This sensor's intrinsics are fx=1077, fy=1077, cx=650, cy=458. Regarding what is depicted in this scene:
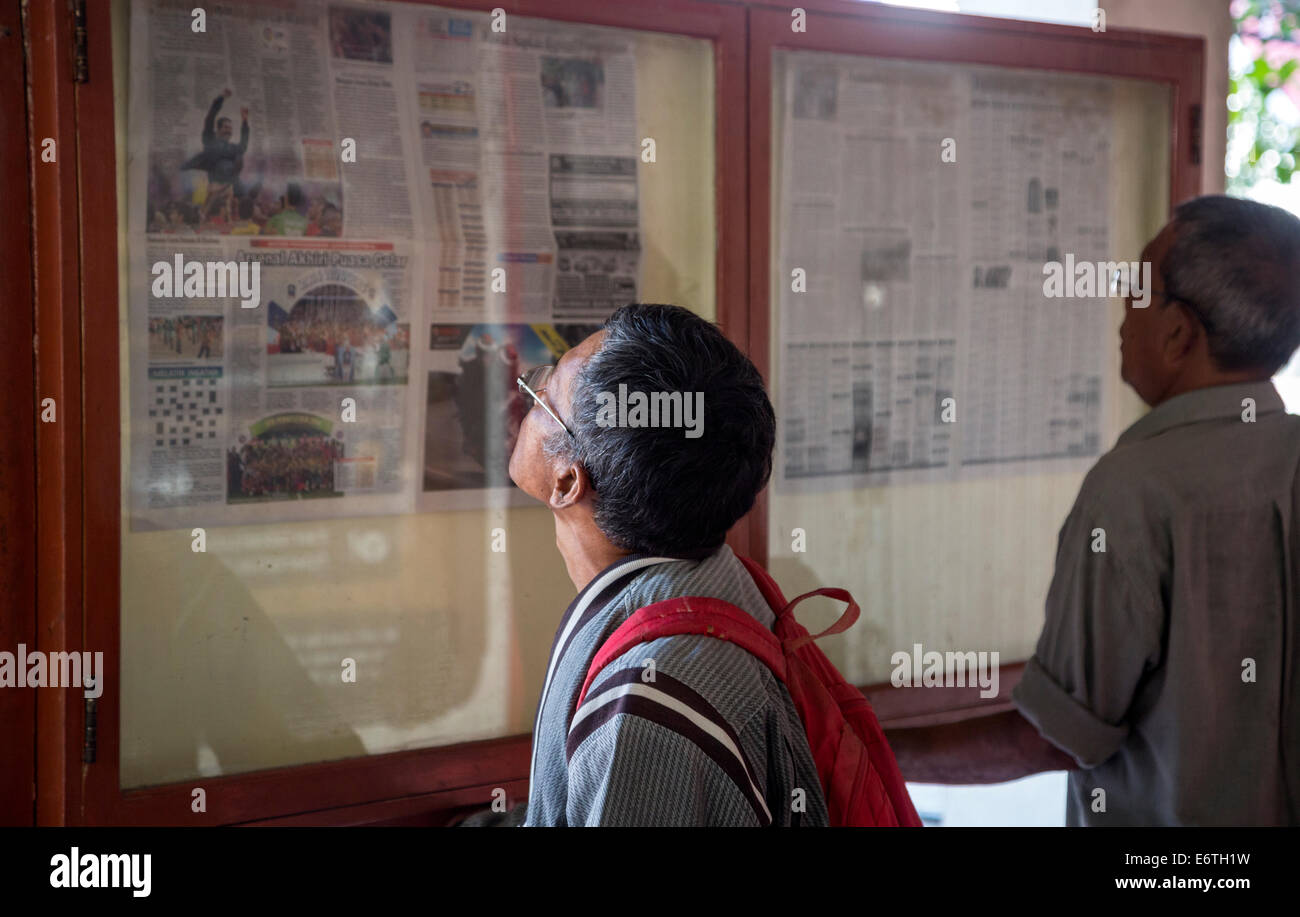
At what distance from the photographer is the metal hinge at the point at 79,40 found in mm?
1365

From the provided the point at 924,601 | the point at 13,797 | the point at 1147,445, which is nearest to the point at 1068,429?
the point at 924,601

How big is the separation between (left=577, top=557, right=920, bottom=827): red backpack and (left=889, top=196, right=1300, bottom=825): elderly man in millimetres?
441

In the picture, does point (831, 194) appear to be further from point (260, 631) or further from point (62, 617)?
point (62, 617)

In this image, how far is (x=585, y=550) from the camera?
1.27m

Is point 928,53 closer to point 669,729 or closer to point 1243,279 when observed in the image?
point 1243,279

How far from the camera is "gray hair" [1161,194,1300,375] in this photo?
4.88 feet

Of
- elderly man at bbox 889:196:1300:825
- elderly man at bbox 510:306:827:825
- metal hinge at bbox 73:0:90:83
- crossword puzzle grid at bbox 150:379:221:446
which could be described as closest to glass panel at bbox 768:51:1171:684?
elderly man at bbox 889:196:1300:825

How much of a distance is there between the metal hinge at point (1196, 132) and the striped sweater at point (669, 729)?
5.15 feet

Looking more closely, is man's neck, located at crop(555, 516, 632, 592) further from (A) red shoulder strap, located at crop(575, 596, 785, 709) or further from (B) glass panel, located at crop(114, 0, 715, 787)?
(B) glass panel, located at crop(114, 0, 715, 787)

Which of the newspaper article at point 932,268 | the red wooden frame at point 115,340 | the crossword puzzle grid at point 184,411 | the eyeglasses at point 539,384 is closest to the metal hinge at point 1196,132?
the newspaper article at point 932,268

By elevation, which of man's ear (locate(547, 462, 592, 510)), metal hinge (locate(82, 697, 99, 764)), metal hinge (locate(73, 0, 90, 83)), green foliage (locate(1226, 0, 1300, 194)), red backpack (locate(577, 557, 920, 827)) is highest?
green foliage (locate(1226, 0, 1300, 194))

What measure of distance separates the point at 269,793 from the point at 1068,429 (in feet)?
5.33

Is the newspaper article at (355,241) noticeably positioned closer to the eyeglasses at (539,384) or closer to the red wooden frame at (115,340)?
the red wooden frame at (115,340)

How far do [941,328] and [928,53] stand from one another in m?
0.49
